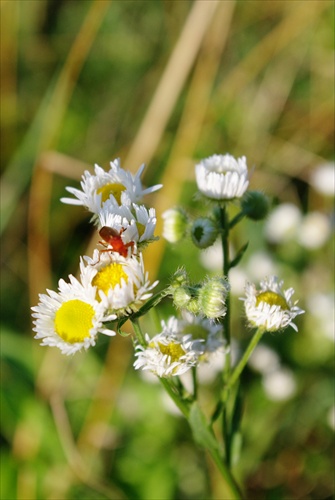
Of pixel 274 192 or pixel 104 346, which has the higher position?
pixel 274 192

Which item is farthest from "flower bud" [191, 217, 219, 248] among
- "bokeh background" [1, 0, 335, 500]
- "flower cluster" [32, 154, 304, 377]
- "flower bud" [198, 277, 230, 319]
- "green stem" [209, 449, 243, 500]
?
"bokeh background" [1, 0, 335, 500]

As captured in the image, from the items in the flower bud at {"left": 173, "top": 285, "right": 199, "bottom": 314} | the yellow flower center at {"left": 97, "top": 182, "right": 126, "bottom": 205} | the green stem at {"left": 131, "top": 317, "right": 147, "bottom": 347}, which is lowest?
the green stem at {"left": 131, "top": 317, "right": 147, "bottom": 347}

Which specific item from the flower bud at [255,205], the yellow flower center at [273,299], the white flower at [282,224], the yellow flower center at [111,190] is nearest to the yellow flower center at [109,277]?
the yellow flower center at [111,190]

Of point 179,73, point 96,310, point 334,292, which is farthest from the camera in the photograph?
point 179,73

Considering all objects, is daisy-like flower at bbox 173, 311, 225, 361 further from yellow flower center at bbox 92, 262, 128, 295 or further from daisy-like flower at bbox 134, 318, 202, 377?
yellow flower center at bbox 92, 262, 128, 295

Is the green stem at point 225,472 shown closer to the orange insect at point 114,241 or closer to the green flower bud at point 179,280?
the green flower bud at point 179,280

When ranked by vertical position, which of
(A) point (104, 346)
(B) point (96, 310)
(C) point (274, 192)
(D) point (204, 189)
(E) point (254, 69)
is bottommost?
(A) point (104, 346)

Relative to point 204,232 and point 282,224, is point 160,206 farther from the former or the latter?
point 204,232

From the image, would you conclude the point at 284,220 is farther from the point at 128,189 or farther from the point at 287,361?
the point at 128,189

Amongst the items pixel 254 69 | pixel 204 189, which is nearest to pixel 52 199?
pixel 254 69
